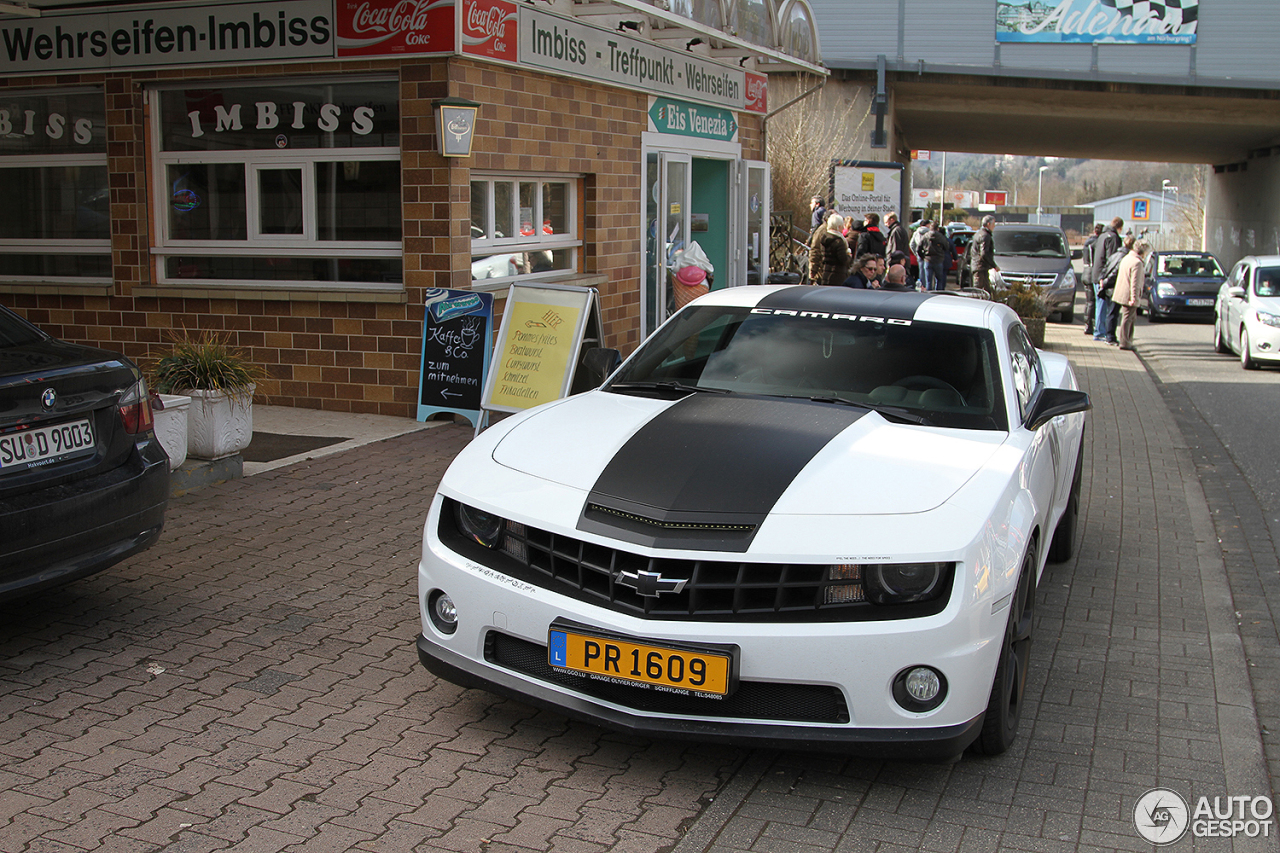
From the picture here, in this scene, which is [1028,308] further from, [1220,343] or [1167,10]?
[1167,10]

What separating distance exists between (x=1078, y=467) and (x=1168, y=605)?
1.26m

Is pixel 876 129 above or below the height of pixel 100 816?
above

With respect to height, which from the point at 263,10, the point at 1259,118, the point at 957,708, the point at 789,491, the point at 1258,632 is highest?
the point at 1259,118

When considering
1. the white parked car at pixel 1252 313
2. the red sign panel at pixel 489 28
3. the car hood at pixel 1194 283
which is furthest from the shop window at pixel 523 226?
the car hood at pixel 1194 283

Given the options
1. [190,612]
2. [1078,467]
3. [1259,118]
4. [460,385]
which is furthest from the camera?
[1259,118]

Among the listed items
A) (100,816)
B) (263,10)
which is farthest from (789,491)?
(263,10)

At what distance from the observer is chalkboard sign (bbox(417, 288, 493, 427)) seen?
376 inches

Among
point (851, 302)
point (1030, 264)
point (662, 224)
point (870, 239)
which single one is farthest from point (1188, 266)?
point (851, 302)

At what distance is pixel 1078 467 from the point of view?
6.95 meters

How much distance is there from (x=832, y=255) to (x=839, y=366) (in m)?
9.85

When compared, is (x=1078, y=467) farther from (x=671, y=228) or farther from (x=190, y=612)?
(x=671, y=228)

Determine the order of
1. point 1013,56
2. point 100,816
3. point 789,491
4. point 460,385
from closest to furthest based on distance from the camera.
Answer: point 100,816 < point 789,491 < point 460,385 < point 1013,56

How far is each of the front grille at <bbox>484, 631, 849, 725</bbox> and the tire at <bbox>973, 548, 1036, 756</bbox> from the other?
61cm

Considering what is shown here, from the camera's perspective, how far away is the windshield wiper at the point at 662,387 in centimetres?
497
